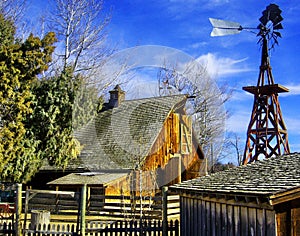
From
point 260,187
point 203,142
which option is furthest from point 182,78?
point 260,187

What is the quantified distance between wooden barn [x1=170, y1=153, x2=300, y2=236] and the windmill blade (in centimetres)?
990

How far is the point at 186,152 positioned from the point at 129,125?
4.16 metres

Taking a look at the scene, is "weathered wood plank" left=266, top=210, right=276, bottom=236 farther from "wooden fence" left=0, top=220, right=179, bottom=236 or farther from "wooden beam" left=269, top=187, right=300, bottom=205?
"wooden fence" left=0, top=220, right=179, bottom=236

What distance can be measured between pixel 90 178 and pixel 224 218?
44.1ft

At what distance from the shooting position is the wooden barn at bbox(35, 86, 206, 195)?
2186 centimetres

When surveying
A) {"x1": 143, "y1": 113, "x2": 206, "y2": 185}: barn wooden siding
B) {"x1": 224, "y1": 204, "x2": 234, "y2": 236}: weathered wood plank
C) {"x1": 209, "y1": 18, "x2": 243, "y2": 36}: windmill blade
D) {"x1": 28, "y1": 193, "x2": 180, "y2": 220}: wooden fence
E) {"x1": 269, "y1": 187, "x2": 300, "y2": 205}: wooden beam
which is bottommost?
{"x1": 28, "y1": 193, "x2": 180, "y2": 220}: wooden fence

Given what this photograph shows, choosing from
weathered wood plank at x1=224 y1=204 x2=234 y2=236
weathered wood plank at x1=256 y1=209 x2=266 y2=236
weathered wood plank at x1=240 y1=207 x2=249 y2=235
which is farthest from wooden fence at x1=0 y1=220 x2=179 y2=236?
weathered wood plank at x1=256 y1=209 x2=266 y2=236

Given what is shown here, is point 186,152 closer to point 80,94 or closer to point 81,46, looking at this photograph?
point 80,94

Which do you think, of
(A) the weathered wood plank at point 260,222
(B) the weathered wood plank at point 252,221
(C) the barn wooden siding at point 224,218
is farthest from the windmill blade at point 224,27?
(A) the weathered wood plank at point 260,222

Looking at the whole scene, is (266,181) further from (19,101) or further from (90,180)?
(90,180)

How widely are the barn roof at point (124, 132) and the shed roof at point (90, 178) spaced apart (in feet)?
3.00

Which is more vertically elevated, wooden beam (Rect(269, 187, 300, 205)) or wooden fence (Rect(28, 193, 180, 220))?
wooden beam (Rect(269, 187, 300, 205))

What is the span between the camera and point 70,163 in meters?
24.0

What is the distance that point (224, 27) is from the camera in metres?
20.0
